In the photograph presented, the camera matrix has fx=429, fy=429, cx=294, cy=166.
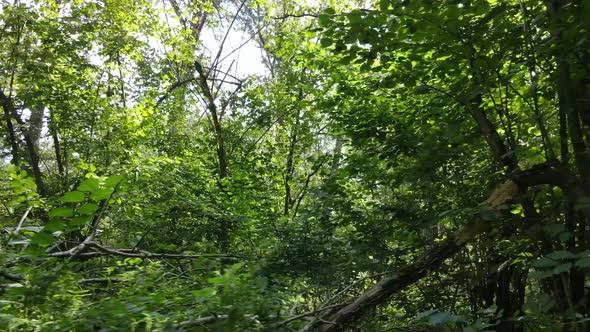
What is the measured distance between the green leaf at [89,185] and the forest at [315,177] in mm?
11

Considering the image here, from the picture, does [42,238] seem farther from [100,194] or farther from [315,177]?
[315,177]

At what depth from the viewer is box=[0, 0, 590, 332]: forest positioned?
1.84 metres

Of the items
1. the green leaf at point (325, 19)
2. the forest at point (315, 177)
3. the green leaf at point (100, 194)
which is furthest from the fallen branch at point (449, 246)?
the green leaf at point (325, 19)

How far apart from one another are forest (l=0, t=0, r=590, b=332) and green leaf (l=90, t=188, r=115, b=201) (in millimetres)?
13

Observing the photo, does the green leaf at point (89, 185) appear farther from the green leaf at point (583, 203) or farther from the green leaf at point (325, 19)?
the green leaf at point (583, 203)

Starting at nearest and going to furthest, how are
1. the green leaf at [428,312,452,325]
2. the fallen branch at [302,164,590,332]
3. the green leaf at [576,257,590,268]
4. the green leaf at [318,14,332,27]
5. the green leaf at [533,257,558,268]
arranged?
1. the green leaf at [576,257,590,268]
2. the green leaf at [533,257,558,268]
3. the green leaf at [428,312,452,325]
4. the fallen branch at [302,164,590,332]
5. the green leaf at [318,14,332,27]

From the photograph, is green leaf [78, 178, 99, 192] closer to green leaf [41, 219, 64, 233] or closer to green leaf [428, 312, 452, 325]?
green leaf [41, 219, 64, 233]

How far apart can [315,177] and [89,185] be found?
883 centimetres

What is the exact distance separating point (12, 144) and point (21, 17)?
3145 mm

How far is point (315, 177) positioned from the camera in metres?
10.4

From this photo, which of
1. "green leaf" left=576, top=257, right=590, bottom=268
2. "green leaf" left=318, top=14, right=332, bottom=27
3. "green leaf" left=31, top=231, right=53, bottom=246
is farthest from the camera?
"green leaf" left=318, top=14, right=332, bottom=27

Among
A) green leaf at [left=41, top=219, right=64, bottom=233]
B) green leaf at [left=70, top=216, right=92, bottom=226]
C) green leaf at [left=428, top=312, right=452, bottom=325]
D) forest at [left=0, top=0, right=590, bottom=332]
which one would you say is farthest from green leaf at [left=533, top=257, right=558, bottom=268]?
green leaf at [left=41, top=219, right=64, bottom=233]

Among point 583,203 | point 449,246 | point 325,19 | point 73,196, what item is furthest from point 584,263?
point 73,196

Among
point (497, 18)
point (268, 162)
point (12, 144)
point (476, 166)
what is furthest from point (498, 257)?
point (12, 144)
